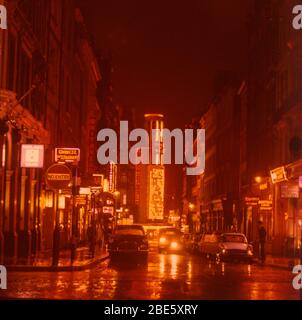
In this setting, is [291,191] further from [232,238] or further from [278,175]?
[278,175]

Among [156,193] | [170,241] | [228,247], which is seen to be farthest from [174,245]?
[156,193]

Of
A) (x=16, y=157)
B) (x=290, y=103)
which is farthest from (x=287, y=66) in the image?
(x=16, y=157)

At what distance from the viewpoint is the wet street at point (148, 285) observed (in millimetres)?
19438

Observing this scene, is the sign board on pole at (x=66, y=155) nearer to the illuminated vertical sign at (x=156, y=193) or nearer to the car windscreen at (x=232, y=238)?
the car windscreen at (x=232, y=238)

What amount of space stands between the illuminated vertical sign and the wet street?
142 metres

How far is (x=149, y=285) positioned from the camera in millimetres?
22484

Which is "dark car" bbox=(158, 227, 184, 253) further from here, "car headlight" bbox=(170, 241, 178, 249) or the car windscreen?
the car windscreen

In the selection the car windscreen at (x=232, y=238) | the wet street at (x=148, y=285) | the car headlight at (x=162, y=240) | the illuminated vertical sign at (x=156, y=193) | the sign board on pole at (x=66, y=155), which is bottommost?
the wet street at (x=148, y=285)

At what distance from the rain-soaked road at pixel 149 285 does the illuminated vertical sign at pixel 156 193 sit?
142 meters

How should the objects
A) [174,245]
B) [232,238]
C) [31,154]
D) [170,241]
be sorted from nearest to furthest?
[31,154] → [232,238] → [170,241] → [174,245]

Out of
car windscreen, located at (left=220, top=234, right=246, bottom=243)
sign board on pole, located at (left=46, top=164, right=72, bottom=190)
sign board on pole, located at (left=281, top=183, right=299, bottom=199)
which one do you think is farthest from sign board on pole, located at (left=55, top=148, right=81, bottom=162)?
sign board on pole, located at (left=281, top=183, right=299, bottom=199)

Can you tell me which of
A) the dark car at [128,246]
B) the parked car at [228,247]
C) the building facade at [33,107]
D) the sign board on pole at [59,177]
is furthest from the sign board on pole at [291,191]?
the sign board on pole at [59,177]

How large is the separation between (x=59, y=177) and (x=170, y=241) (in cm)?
2461
